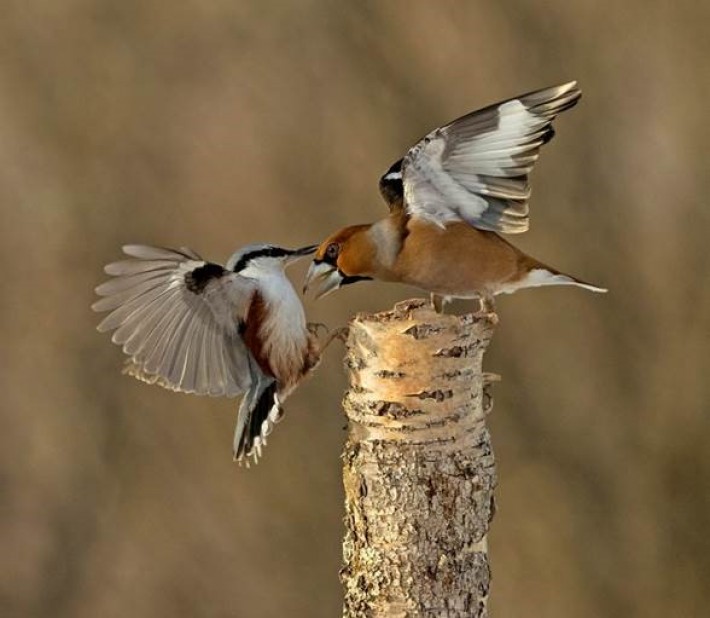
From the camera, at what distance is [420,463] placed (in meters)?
1.21

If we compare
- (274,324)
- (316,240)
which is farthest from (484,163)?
(316,240)

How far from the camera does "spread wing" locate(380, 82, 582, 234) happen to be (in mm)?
1301

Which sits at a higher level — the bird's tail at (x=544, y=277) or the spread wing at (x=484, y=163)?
the spread wing at (x=484, y=163)

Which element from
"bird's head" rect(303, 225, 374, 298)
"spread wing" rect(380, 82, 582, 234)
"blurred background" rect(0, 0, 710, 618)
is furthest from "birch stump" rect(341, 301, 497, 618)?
"blurred background" rect(0, 0, 710, 618)

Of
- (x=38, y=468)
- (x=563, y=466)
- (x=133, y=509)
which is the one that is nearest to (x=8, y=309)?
(x=38, y=468)

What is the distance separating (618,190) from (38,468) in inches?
54.2

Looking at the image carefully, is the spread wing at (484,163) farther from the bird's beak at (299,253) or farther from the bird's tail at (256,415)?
the bird's tail at (256,415)

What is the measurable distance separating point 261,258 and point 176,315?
0.45 ft

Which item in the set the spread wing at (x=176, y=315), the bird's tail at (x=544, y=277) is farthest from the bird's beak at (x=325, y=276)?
the bird's tail at (x=544, y=277)

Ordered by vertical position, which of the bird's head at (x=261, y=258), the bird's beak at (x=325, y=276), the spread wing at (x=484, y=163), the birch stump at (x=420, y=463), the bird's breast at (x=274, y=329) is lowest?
the birch stump at (x=420, y=463)

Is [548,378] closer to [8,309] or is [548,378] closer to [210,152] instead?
[210,152]

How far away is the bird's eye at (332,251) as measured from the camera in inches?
52.2

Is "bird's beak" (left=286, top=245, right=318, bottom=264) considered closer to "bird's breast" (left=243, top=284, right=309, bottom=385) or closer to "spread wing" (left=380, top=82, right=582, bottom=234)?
"bird's breast" (left=243, top=284, right=309, bottom=385)

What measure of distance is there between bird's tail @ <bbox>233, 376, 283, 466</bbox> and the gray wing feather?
32 centimetres
